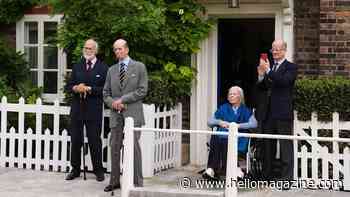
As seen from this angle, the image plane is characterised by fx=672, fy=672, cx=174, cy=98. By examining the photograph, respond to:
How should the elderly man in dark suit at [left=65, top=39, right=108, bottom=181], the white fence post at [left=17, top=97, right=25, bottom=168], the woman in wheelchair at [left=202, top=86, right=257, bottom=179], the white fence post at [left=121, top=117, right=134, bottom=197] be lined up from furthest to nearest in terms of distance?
the white fence post at [left=17, top=97, right=25, bottom=168], the elderly man in dark suit at [left=65, top=39, right=108, bottom=181], the woman in wheelchair at [left=202, top=86, right=257, bottom=179], the white fence post at [left=121, top=117, right=134, bottom=197]

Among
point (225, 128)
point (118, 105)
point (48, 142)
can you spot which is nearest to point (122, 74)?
point (118, 105)

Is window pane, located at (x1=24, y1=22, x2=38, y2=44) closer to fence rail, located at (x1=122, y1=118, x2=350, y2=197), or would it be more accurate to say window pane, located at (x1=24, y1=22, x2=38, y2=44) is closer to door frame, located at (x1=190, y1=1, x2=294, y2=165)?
door frame, located at (x1=190, y1=1, x2=294, y2=165)

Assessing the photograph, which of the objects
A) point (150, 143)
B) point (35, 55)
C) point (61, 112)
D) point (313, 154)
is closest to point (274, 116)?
point (313, 154)

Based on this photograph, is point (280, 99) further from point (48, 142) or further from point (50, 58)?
point (50, 58)

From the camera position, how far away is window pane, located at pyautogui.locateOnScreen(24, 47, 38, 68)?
12.8 m

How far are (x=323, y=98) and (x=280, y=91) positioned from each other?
0.70 metres

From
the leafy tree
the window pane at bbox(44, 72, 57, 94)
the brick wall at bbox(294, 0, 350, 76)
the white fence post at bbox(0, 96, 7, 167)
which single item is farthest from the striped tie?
the window pane at bbox(44, 72, 57, 94)

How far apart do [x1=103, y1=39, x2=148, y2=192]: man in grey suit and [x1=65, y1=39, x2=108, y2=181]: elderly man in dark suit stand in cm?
66

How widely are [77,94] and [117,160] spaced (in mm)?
1320

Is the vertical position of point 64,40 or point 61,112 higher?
point 64,40

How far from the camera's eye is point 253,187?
888cm

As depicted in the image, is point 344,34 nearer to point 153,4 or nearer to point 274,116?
point 274,116

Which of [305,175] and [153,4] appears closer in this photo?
[305,175]

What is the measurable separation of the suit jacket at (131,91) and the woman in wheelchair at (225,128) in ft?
3.67
